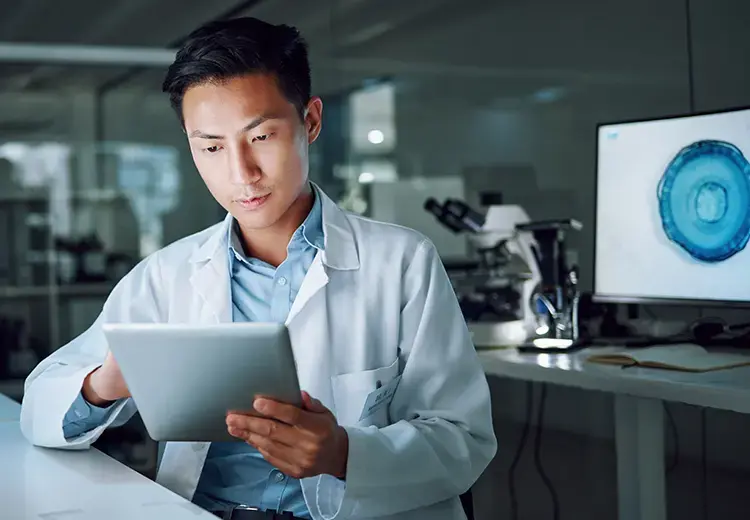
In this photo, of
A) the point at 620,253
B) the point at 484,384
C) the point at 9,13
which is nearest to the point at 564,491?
the point at 620,253

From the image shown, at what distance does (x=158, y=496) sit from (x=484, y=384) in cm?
50

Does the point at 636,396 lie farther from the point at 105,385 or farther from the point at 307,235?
the point at 105,385

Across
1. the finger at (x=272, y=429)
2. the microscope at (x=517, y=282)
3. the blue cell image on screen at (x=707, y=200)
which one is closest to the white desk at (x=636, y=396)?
the microscope at (x=517, y=282)

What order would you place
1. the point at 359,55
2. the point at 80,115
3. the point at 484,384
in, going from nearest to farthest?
the point at 484,384 < the point at 359,55 < the point at 80,115

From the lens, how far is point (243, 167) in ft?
4.84

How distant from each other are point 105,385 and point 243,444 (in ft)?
0.74

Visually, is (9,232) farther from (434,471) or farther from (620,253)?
(434,471)

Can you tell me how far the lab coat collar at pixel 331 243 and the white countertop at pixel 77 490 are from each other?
37 centimetres

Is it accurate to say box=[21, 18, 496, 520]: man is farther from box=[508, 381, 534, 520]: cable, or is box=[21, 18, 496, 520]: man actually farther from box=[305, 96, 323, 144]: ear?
box=[508, 381, 534, 520]: cable

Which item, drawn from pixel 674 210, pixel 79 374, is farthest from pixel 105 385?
pixel 674 210

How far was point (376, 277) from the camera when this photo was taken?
1550 mm

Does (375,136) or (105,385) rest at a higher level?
(375,136)

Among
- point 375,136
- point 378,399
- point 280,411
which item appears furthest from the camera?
point 375,136

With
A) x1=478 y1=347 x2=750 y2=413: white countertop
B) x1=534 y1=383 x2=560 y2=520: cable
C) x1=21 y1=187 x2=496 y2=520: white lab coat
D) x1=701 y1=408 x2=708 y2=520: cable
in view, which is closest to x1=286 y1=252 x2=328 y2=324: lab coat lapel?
x1=21 y1=187 x2=496 y2=520: white lab coat
